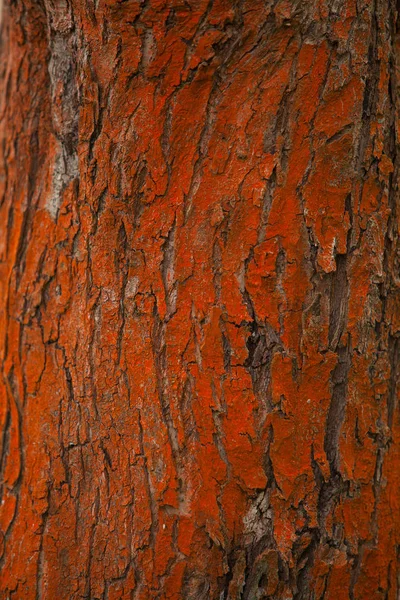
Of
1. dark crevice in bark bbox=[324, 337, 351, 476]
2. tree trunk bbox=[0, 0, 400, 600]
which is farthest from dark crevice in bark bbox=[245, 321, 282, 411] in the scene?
dark crevice in bark bbox=[324, 337, 351, 476]

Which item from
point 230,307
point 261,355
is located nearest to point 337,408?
point 261,355

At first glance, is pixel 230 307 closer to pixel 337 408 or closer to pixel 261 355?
pixel 261 355

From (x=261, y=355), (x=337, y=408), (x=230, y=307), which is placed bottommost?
(x=337, y=408)

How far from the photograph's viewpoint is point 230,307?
1.57 metres

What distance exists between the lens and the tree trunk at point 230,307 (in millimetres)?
1530

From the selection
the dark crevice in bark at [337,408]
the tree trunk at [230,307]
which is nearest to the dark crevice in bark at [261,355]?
the tree trunk at [230,307]

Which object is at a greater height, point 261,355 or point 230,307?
point 230,307

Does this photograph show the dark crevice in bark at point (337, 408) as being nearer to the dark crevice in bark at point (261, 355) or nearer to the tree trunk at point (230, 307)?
the tree trunk at point (230, 307)

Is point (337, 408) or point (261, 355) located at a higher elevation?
point (261, 355)

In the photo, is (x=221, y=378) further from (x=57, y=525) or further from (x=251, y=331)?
(x=57, y=525)

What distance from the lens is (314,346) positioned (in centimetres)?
156

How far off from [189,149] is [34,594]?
1.32 m

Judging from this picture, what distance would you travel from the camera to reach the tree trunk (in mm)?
1530

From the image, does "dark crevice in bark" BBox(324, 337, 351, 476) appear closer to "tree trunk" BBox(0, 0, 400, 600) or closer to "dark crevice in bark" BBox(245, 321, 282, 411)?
"tree trunk" BBox(0, 0, 400, 600)
